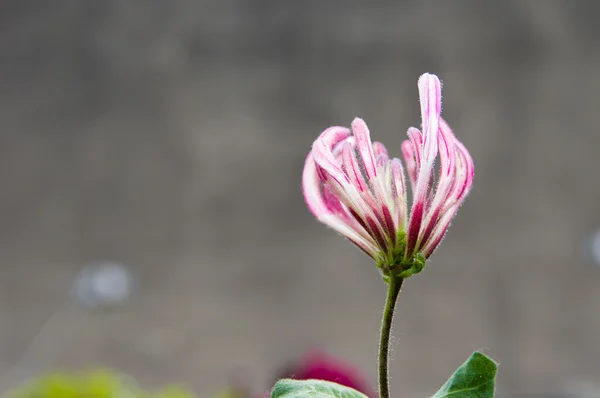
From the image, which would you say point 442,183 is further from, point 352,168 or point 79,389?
point 79,389

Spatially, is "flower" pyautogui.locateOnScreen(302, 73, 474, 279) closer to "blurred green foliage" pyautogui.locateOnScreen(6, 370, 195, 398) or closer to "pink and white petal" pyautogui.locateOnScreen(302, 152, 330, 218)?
"pink and white petal" pyautogui.locateOnScreen(302, 152, 330, 218)

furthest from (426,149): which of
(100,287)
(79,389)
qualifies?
(100,287)

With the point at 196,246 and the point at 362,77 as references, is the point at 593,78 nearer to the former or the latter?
the point at 362,77

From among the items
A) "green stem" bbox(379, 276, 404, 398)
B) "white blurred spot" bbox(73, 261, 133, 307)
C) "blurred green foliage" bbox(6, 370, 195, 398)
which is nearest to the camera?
"green stem" bbox(379, 276, 404, 398)

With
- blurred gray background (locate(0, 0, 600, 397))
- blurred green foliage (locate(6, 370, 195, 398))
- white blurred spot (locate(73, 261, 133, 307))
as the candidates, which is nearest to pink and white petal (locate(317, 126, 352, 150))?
blurred green foliage (locate(6, 370, 195, 398))

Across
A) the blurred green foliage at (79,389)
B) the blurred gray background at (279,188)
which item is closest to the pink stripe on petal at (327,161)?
the blurred green foliage at (79,389)

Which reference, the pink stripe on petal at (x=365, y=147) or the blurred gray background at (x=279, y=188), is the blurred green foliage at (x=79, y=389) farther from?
the blurred gray background at (x=279, y=188)
